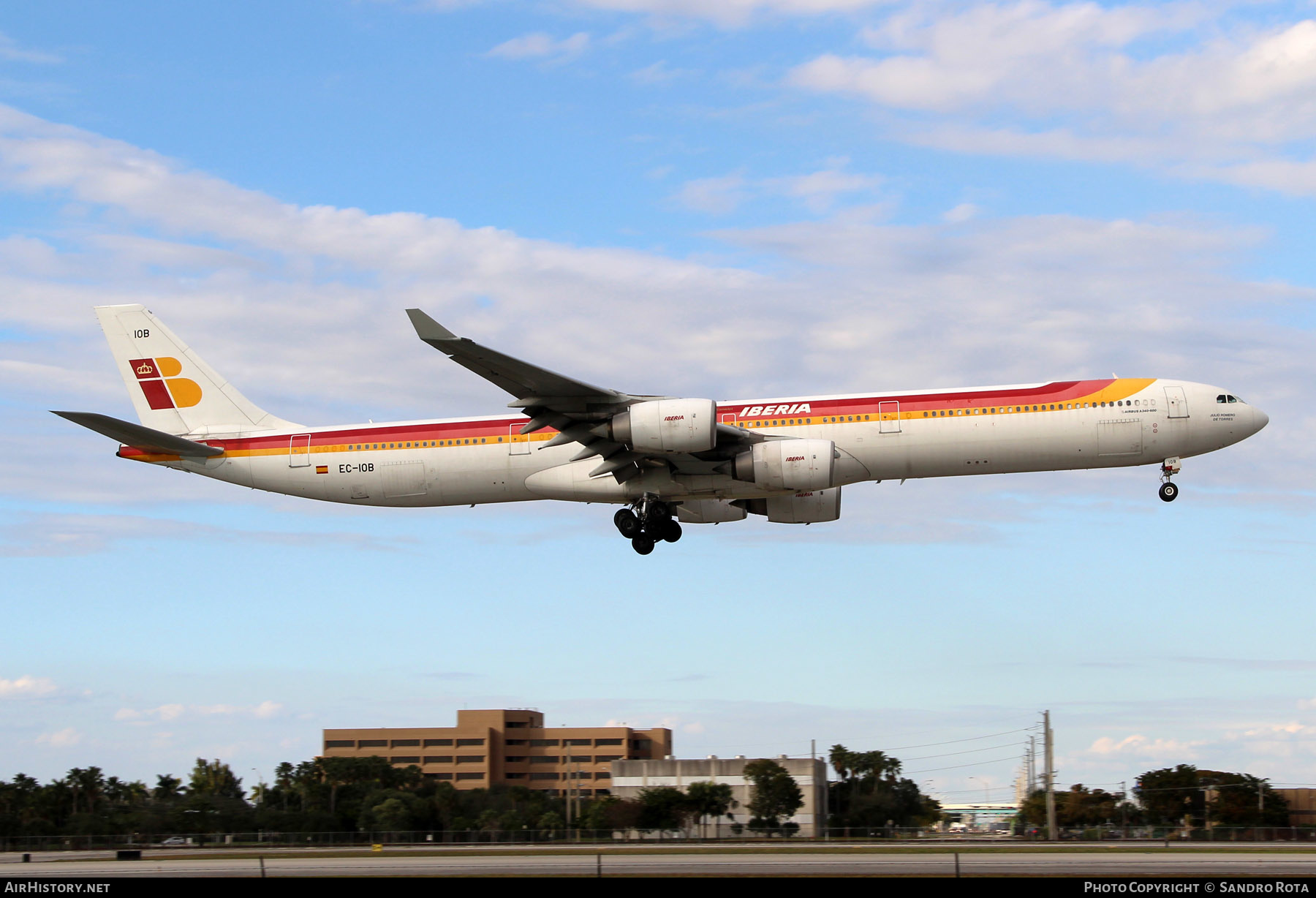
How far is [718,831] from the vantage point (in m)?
71.5

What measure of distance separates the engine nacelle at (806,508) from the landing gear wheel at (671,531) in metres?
2.86

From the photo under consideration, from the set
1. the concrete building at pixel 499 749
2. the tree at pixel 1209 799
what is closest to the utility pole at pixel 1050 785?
the tree at pixel 1209 799

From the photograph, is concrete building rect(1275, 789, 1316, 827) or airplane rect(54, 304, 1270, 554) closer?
airplane rect(54, 304, 1270, 554)

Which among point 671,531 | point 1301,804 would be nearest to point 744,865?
point 671,531

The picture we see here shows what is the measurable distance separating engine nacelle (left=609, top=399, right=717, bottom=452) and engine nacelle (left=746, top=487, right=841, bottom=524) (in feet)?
21.8

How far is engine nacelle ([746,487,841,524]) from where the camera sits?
41.8 metres

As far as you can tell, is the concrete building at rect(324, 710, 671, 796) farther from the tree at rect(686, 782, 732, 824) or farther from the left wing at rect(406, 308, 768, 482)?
the left wing at rect(406, 308, 768, 482)

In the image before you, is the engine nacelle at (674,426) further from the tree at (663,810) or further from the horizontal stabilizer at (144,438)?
the tree at (663,810)

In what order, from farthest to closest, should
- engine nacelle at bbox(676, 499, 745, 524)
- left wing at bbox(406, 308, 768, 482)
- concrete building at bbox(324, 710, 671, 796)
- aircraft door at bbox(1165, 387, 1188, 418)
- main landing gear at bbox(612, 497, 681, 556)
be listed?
concrete building at bbox(324, 710, 671, 796) < engine nacelle at bbox(676, 499, 745, 524) < main landing gear at bbox(612, 497, 681, 556) < aircraft door at bbox(1165, 387, 1188, 418) < left wing at bbox(406, 308, 768, 482)

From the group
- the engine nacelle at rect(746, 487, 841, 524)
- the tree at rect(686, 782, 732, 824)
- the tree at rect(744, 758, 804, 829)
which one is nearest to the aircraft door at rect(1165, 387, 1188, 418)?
the engine nacelle at rect(746, 487, 841, 524)

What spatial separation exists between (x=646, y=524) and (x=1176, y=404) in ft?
54.8

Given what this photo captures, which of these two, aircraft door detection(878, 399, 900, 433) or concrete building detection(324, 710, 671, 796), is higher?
aircraft door detection(878, 399, 900, 433)

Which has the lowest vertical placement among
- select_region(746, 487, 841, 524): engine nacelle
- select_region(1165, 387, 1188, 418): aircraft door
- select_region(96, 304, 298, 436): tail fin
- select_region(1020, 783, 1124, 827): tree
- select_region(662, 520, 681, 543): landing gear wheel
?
select_region(1020, 783, 1124, 827): tree

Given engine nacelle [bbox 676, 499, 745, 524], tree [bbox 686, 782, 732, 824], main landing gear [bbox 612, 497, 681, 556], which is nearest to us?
main landing gear [bbox 612, 497, 681, 556]
